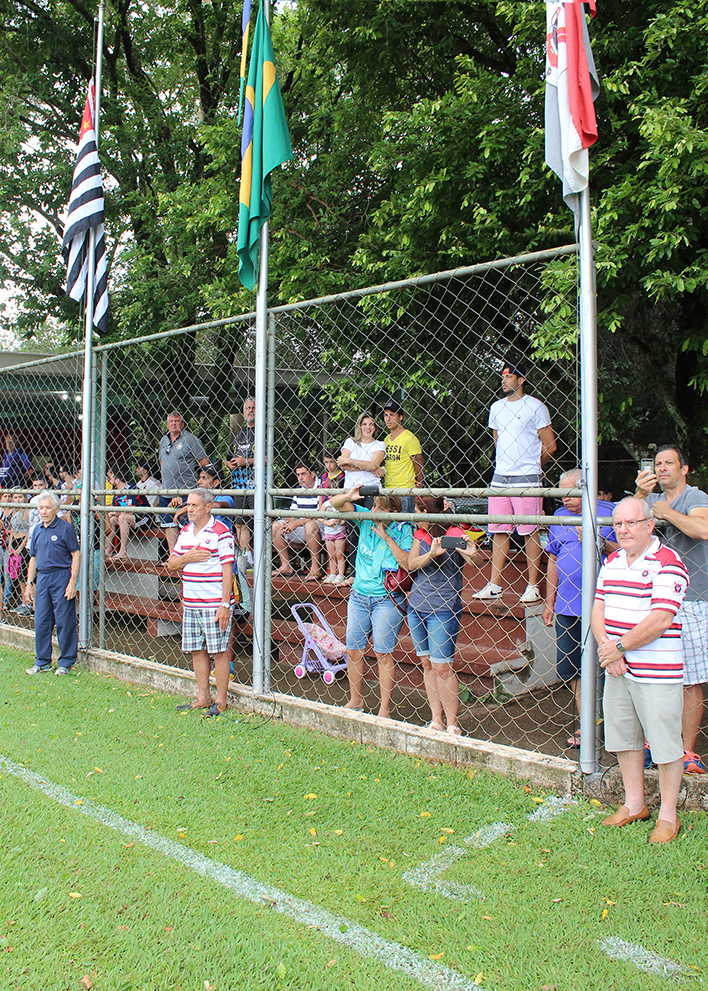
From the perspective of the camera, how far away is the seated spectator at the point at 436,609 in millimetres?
4887

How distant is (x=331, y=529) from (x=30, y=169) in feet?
33.1

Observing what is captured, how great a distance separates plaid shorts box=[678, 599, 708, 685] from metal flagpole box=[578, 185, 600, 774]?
2.20 ft

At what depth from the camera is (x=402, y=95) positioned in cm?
961

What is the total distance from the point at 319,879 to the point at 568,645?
2.63 meters

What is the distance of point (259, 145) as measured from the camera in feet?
18.2

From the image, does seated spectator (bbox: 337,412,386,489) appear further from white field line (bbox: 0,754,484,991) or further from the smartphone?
white field line (bbox: 0,754,484,991)

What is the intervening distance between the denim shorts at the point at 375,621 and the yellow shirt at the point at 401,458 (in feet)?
5.48

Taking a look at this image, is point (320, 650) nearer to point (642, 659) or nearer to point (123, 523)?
point (123, 523)

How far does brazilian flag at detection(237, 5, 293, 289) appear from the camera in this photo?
17.9 feet

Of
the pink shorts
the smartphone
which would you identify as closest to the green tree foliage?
the pink shorts

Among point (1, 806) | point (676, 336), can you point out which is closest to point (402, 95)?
point (676, 336)

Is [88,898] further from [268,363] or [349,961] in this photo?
[268,363]

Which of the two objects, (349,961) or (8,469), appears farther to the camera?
(8,469)

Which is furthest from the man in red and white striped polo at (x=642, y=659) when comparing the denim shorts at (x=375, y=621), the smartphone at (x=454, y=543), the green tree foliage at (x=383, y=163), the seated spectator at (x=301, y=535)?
the seated spectator at (x=301, y=535)
